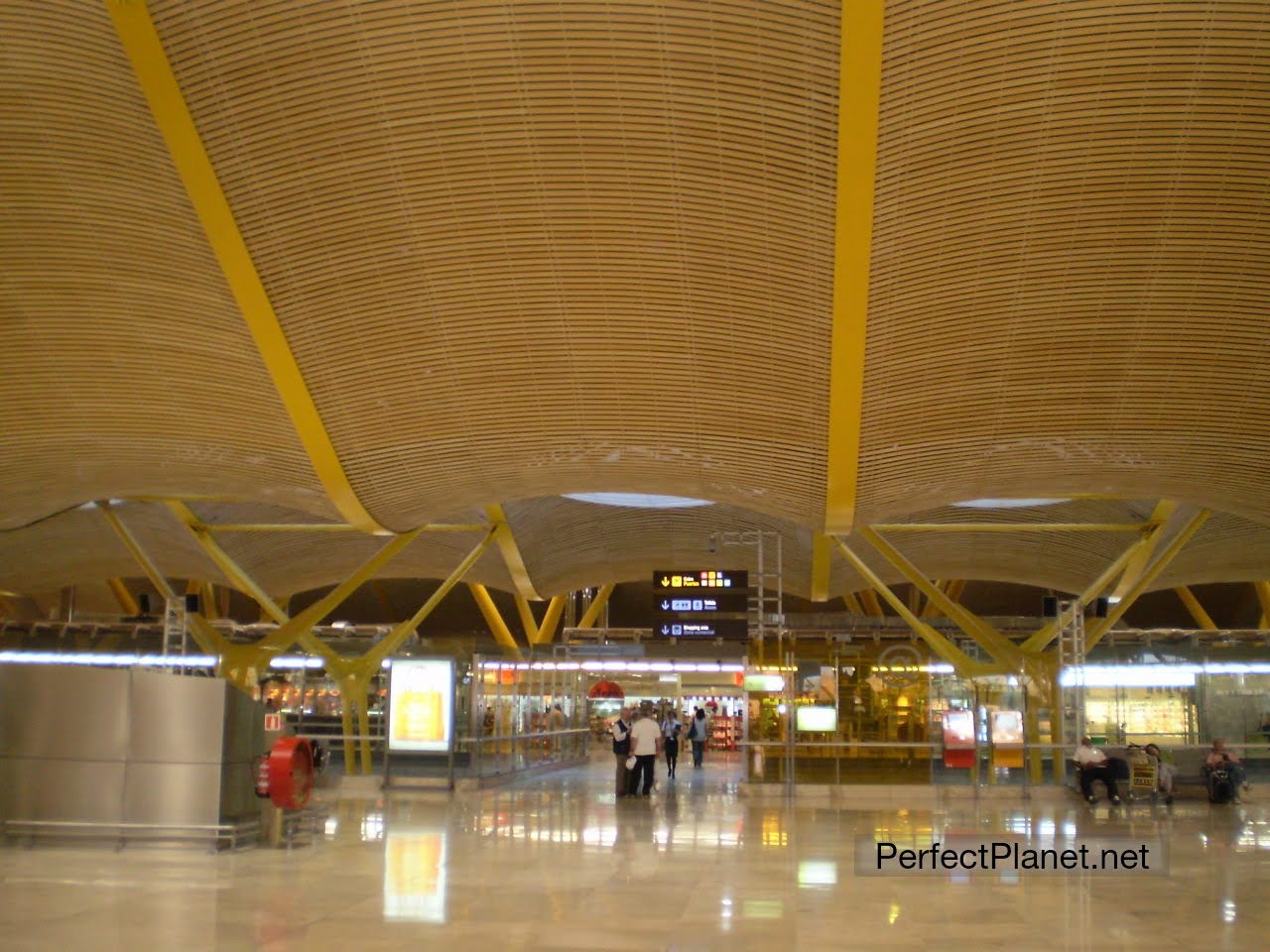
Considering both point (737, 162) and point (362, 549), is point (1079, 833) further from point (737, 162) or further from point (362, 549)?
point (362, 549)

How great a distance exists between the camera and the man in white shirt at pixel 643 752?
72.8 ft

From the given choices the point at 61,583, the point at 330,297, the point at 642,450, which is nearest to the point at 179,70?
the point at 330,297

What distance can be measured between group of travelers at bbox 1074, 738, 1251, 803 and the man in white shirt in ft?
23.3

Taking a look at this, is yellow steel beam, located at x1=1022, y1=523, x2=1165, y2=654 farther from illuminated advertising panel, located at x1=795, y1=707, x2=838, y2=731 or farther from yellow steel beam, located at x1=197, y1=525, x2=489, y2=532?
yellow steel beam, located at x1=197, y1=525, x2=489, y2=532

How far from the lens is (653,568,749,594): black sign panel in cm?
2658

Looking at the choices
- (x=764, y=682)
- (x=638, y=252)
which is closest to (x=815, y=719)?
(x=764, y=682)

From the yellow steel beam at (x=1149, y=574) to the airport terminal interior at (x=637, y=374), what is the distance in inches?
181

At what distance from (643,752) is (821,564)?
45.9 ft

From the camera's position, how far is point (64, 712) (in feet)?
45.7

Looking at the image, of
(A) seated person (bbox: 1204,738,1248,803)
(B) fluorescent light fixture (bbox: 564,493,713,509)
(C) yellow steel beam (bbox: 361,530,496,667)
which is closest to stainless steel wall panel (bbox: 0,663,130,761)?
(C) yellow steel beam (bbox: 361,530,496,667)

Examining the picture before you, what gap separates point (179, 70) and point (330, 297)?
12.5ft

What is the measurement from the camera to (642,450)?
69.1 feet

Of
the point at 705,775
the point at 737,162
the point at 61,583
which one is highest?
the point at 737,162

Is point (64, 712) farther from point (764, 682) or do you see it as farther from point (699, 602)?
point (699, 602)
